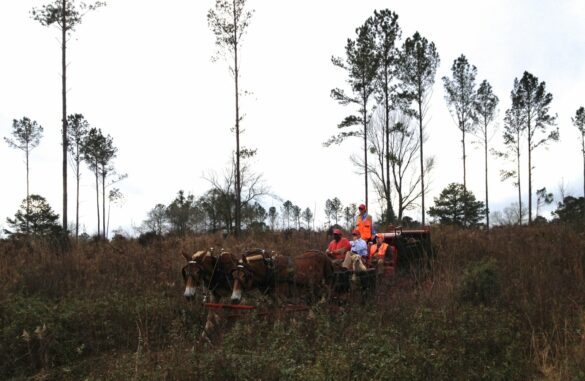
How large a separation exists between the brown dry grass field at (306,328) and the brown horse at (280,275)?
449 millimetres

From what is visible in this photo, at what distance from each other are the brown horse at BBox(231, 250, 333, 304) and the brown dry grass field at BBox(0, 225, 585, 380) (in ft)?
1.47

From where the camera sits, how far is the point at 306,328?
23.0ft

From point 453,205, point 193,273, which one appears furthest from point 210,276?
point 453,205

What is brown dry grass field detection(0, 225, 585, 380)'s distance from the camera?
566cm

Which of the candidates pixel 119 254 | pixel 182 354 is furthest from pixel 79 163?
pixel 182 354

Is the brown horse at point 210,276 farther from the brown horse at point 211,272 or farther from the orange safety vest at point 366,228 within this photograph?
the orange safety vest at point 366,228

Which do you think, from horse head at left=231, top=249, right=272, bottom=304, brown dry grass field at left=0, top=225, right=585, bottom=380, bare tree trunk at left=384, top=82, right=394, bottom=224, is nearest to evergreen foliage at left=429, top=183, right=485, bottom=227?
bare tree trunk at left=384, top=82, right=394, bottom=224

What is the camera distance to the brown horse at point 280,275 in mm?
7207

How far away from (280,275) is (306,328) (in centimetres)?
101

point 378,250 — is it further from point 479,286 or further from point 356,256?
point 479,286

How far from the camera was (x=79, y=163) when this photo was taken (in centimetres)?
4031

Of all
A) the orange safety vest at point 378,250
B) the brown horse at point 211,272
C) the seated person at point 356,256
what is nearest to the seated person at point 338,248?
the seated person at point 356,256

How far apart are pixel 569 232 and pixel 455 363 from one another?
8.78 meters

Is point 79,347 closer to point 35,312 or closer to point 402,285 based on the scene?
point 35,312
